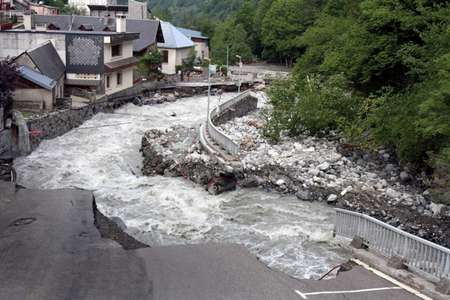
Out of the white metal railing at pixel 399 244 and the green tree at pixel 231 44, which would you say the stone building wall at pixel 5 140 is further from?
the green tree at pixel 231 44

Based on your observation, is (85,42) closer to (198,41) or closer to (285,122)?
(285,122)

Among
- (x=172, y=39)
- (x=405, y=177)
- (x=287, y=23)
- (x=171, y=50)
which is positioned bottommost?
(x=405, y=177)

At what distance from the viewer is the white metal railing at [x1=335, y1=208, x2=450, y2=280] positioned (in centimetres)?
1038

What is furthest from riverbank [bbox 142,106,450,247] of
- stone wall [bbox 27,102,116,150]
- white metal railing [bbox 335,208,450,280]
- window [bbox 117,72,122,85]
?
window [bbox 117,72,122,85]

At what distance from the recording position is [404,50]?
2134 centimetres

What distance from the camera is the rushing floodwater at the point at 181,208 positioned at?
13.7 metres

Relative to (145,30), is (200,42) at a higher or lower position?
lower

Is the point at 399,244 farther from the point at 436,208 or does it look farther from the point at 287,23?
the point at 287,23

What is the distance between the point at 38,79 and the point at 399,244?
73.0 feet

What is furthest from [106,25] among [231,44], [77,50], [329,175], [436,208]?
[436,208]

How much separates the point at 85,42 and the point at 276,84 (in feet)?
43.1

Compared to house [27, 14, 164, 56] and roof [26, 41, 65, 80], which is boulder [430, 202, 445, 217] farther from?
house [27, 14, 164, 56]

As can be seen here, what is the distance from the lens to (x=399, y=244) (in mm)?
11383

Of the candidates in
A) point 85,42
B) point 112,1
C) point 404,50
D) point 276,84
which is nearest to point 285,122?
point 276,84
